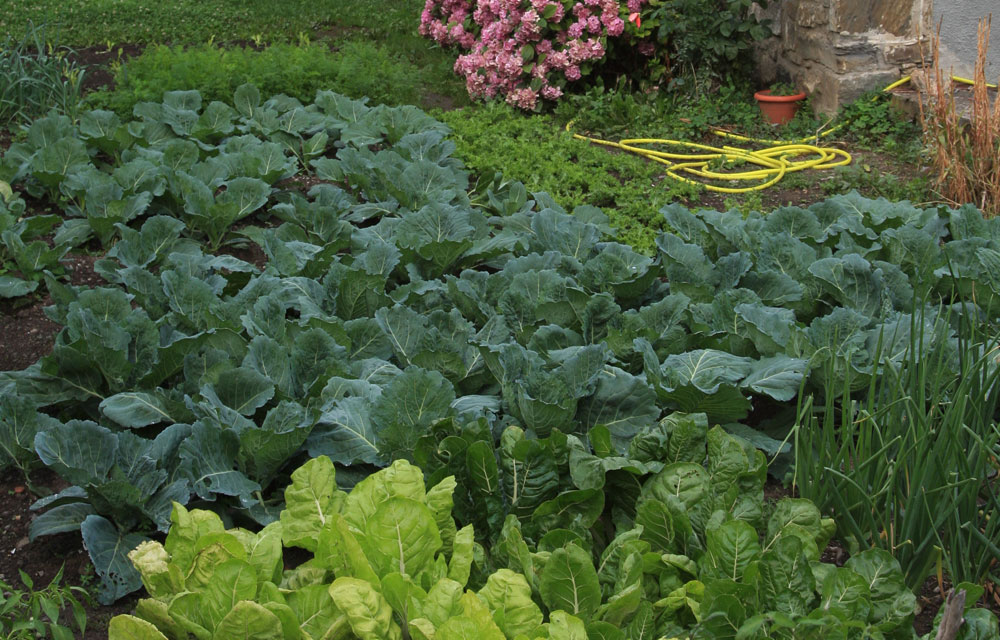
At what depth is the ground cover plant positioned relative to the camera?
263 centimetres

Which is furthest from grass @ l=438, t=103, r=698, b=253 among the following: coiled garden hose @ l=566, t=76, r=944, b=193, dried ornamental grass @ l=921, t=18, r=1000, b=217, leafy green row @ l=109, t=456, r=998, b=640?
leafy green row @ l=109, t=456, r=998, b=640

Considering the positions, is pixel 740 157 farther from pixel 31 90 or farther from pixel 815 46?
pixel 31 90

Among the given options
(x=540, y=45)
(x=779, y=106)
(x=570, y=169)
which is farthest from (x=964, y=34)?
(x=540, y=45)

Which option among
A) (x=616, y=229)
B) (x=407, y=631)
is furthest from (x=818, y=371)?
(x=616, y=229)

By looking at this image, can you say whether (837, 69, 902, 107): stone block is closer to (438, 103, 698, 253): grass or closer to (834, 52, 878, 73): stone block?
(834, 52, 878, 73): stone block

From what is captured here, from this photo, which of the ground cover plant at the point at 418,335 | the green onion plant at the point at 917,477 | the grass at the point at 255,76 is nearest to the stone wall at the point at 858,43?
the ground cover plant at the point at 418,335

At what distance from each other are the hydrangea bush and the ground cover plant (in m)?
2.61

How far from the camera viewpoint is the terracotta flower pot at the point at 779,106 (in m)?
7.04

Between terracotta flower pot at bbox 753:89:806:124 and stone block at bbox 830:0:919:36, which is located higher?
stone block at bbox 830:0:919:36

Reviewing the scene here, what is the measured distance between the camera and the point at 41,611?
2291 mm

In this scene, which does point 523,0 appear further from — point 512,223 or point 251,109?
point 512,223

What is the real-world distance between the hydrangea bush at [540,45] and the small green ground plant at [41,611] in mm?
5458

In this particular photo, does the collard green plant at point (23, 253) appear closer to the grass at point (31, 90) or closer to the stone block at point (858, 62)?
the grass at point (31, 90)

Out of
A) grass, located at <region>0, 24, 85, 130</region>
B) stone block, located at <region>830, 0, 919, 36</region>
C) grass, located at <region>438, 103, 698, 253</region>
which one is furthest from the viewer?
stone block, located at <region>830, 0, 919, 36</region>
